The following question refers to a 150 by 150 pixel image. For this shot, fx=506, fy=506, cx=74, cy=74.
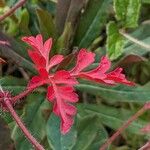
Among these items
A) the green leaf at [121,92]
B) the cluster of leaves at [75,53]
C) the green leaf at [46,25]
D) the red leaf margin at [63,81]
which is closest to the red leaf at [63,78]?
the red leaf margin at [63,81]

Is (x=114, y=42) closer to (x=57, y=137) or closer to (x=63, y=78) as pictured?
(x=57, y=137)

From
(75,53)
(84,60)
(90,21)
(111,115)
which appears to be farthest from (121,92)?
(84,60)

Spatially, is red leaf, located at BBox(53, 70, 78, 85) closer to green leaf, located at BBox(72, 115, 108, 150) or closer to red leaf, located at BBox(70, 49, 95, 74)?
red leaf, located at BBox(70, 49, 95, 74)

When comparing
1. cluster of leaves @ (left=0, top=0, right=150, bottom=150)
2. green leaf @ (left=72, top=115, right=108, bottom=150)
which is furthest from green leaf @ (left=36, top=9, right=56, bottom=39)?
green leaf @ (left=72, top=115, right=108, bottom=150)

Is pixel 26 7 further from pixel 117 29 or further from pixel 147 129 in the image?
→ pixel 147 129

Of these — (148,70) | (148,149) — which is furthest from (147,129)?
(148,70)
